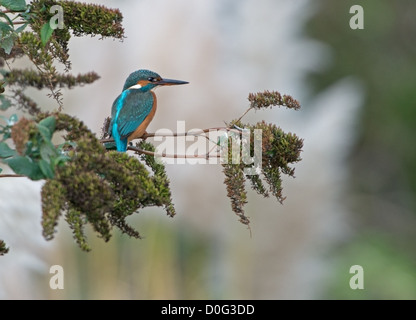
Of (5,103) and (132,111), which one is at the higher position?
(132,111)

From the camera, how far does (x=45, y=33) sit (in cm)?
125

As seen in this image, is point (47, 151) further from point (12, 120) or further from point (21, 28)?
point (21, 28)

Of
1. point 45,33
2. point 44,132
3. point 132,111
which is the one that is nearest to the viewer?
point 44,132

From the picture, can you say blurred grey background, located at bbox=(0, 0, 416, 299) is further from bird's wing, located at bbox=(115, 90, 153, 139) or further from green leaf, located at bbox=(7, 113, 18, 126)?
green leaf, located at bbox=(7, 113, 18, 126)

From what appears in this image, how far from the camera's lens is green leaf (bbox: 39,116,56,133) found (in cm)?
102

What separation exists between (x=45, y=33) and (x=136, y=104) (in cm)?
71

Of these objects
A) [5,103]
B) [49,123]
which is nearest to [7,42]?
[5,103]

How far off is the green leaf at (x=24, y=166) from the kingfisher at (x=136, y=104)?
74cm

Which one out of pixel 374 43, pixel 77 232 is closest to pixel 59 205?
pixel 77 232

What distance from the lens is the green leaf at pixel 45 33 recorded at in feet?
4.08

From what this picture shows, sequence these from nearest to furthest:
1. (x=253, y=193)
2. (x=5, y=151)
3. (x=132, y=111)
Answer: (x=5, y=151) → (x=132, y=111) → (x=253, y=193)

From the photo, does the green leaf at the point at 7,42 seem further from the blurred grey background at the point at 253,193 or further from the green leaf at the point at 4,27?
the blurred grey background at the point at 253,193

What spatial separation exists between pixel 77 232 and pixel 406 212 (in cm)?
402

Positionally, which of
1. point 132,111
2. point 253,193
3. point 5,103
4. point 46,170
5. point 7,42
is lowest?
point 46,170
